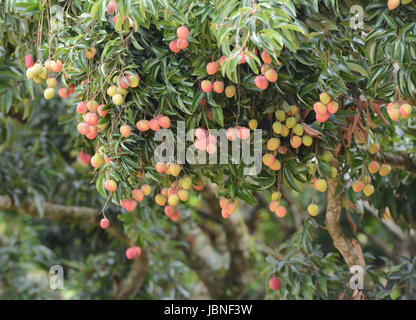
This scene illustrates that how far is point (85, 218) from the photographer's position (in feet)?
10.1

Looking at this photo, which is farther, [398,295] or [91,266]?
[91,266]

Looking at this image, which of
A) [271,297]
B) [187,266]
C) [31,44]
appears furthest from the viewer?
[187,266]

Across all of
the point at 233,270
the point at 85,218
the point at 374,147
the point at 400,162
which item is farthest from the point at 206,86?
the point at 233,270

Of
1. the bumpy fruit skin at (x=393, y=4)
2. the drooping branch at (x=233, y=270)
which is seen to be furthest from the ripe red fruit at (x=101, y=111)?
the drooping branch at (x=233, y=270)

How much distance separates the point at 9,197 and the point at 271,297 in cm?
139

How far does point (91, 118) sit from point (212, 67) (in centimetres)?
40

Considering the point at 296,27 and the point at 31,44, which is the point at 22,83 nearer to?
the point at 31,44

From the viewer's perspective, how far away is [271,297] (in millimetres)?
2479

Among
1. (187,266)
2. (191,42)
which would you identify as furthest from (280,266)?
(187,266)

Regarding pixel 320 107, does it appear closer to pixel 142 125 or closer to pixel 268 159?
pixel 268 159

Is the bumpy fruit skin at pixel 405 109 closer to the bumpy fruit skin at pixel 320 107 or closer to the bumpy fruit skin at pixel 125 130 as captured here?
the bumpy fruit skin at pixel 320 107

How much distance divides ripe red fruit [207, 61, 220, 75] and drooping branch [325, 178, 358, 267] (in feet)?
2.68

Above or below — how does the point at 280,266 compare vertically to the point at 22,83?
below

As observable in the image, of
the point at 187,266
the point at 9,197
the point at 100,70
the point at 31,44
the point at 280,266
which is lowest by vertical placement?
the point at 187,266
